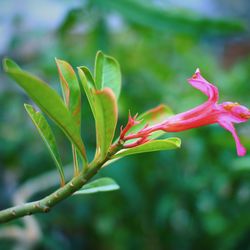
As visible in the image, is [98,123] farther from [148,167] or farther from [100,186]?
[148,167]

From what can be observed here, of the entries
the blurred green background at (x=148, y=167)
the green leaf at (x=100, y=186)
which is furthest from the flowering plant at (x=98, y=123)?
the blurred green background at (x=148, y=167)

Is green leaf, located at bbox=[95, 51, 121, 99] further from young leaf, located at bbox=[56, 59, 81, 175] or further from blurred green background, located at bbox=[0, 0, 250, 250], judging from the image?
blurred green background, located at bbox=[0, 0, 250, 250]

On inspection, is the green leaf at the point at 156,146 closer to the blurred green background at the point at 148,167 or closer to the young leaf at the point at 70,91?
the young leaf at the point at 70,91

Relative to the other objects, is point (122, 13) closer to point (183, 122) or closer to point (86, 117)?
point (86, 117)

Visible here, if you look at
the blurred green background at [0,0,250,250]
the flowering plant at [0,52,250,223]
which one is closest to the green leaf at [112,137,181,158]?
the flowering plant at [0,52,250,223]

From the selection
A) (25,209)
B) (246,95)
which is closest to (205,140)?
(246,95)

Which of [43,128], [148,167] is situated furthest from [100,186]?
[148,167]
